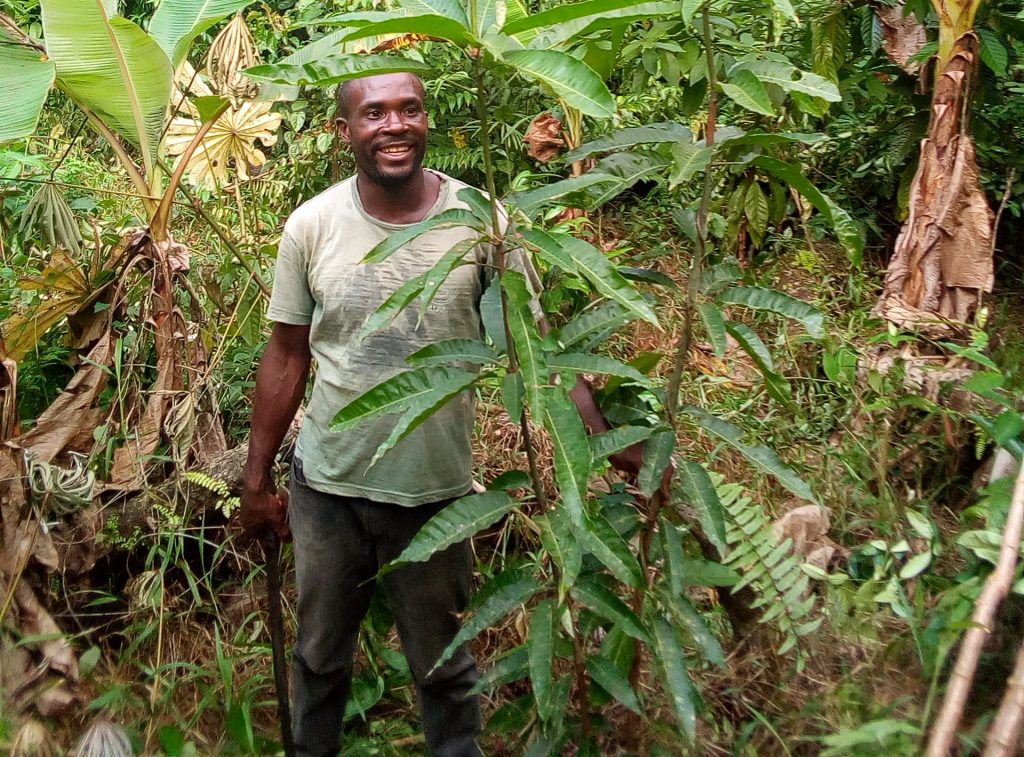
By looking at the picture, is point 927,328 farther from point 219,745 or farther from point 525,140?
point 219,745

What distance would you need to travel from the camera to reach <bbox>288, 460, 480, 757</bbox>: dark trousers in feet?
8.14

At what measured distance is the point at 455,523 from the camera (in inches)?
74.6

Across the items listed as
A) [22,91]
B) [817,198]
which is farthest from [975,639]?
[22,91]

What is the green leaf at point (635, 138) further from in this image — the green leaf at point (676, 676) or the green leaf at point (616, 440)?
the green leaf at point (676, 676)

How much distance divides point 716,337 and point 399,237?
0.63 m

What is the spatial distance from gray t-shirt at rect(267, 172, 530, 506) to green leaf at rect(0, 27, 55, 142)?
49.1 inches

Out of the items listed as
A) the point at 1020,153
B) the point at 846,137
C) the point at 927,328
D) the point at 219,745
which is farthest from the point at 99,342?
the point at 1020,153

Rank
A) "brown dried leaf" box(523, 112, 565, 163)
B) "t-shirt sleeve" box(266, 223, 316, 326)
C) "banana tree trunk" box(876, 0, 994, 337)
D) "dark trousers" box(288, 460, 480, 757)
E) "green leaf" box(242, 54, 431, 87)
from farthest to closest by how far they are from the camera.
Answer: "brown dried leaf" box(523, 112, 565, 163) < "banana tree trunk" box(876, 0, 994, 337) < "dark trousers" box(288, 460, 480, 757) < "t-shirt sleeve" box(266, 223, 316, 326) < "green leaf" box(242, 54, 431, 87)

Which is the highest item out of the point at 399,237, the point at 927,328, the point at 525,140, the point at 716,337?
the point at 399,237

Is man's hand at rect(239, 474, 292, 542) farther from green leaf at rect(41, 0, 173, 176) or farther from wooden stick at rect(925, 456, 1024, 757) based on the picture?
wooden stick at rect(925, 456, 1024, 757)

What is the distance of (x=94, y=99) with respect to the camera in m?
3.37

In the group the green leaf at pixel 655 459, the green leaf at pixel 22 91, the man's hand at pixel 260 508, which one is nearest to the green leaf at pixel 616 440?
the green leaf at pixel 655 459

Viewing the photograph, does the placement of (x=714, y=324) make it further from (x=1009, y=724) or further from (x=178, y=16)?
(x=178, y=16)

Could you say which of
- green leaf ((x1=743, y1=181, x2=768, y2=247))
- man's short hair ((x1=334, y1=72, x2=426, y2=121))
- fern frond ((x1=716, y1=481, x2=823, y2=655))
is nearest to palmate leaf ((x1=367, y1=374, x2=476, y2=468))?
man's short hair ((x1=334, y1=72, x2=426, y2=121))
